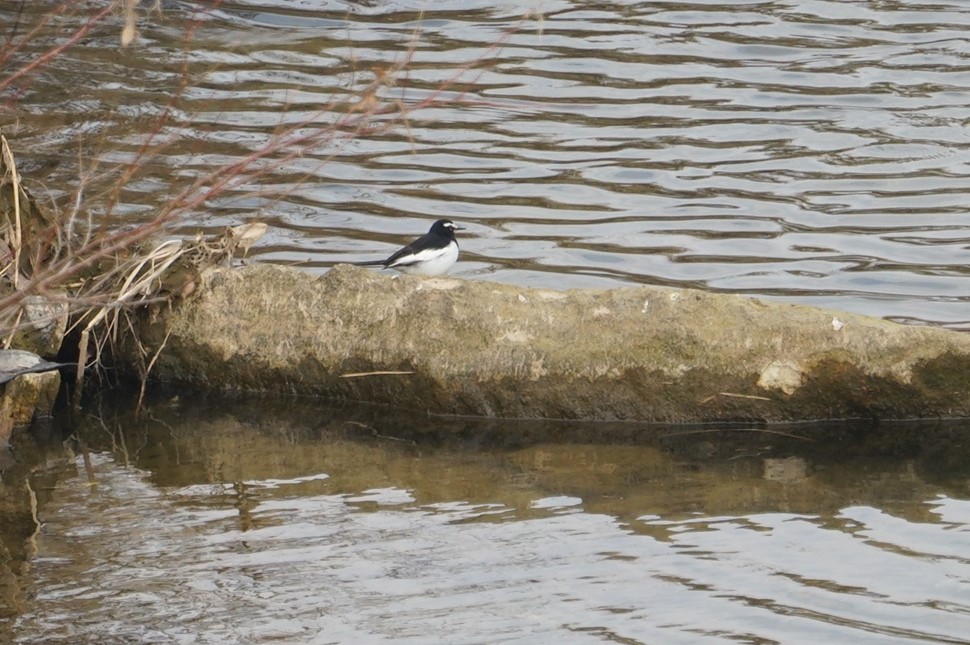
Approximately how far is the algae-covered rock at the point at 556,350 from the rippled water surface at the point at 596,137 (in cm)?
116

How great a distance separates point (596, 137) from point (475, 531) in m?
8.03

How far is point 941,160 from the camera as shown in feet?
44.1

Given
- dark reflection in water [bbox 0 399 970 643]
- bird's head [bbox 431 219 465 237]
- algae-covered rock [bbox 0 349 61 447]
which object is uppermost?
bird's head [bbox 431 219 465 237]

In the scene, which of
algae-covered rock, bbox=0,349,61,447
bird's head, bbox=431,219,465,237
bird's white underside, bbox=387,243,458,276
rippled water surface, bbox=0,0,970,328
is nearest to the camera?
algae-covered rock, bbox=0,349,61,447

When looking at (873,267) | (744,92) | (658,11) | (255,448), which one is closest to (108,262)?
(255,448)

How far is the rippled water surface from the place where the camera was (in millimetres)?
11297

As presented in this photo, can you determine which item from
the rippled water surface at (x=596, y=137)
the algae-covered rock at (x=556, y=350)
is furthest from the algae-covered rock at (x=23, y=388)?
the rippled water surface at (x=596, y=137)

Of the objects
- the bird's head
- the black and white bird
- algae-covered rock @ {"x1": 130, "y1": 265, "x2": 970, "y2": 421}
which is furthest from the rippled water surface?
algae-covered rock @ {"x1": 130, "y1": 265, "x2": 970, "y2": 421}

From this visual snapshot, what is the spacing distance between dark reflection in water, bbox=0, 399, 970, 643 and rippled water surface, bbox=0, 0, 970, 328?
213 centimetres

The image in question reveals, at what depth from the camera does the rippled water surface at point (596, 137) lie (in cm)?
1130

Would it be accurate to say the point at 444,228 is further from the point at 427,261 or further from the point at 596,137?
the point at 596,137

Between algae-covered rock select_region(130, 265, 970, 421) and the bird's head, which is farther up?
the bird's head

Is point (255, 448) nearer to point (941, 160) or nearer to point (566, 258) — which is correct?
point (566, 258)

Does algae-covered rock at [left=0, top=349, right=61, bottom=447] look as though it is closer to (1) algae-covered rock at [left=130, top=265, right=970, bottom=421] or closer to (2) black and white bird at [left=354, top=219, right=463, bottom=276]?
(1) algae-covered rock at [left=130, top=265, right=970, bottom=421]
